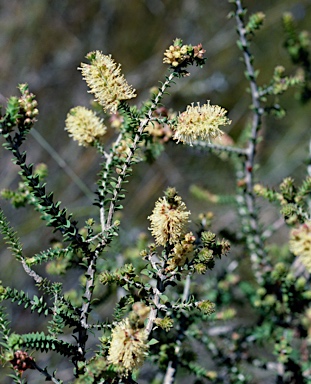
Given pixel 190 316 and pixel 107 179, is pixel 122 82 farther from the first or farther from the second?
pixel 190 316

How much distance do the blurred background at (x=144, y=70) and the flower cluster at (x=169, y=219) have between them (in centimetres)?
177

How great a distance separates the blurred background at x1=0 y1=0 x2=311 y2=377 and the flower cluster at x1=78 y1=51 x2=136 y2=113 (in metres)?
1.77

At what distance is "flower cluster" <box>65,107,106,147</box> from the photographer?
28.5 inches

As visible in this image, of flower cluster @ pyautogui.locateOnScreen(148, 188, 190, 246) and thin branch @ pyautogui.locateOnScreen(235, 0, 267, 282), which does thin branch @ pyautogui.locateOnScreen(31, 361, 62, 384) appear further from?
thin branch @ pyautogui.locateOnScreen(235, 0, 267, 282)

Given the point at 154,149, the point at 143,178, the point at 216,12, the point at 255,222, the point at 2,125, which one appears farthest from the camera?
the point at 216,12

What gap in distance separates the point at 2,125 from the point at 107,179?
0.20 meters

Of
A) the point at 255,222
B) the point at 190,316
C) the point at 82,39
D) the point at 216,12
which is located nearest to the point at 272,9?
the point at 216,12

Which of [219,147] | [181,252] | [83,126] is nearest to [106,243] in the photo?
[181,252]

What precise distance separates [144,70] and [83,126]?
6.71 ft

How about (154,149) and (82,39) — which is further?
(82,39)

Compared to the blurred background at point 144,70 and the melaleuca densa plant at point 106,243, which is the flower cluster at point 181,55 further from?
the blurred background at point 144,70

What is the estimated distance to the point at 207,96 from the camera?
270cm

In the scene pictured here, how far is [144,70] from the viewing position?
106 inches

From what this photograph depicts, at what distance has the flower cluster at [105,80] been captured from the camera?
58cm
